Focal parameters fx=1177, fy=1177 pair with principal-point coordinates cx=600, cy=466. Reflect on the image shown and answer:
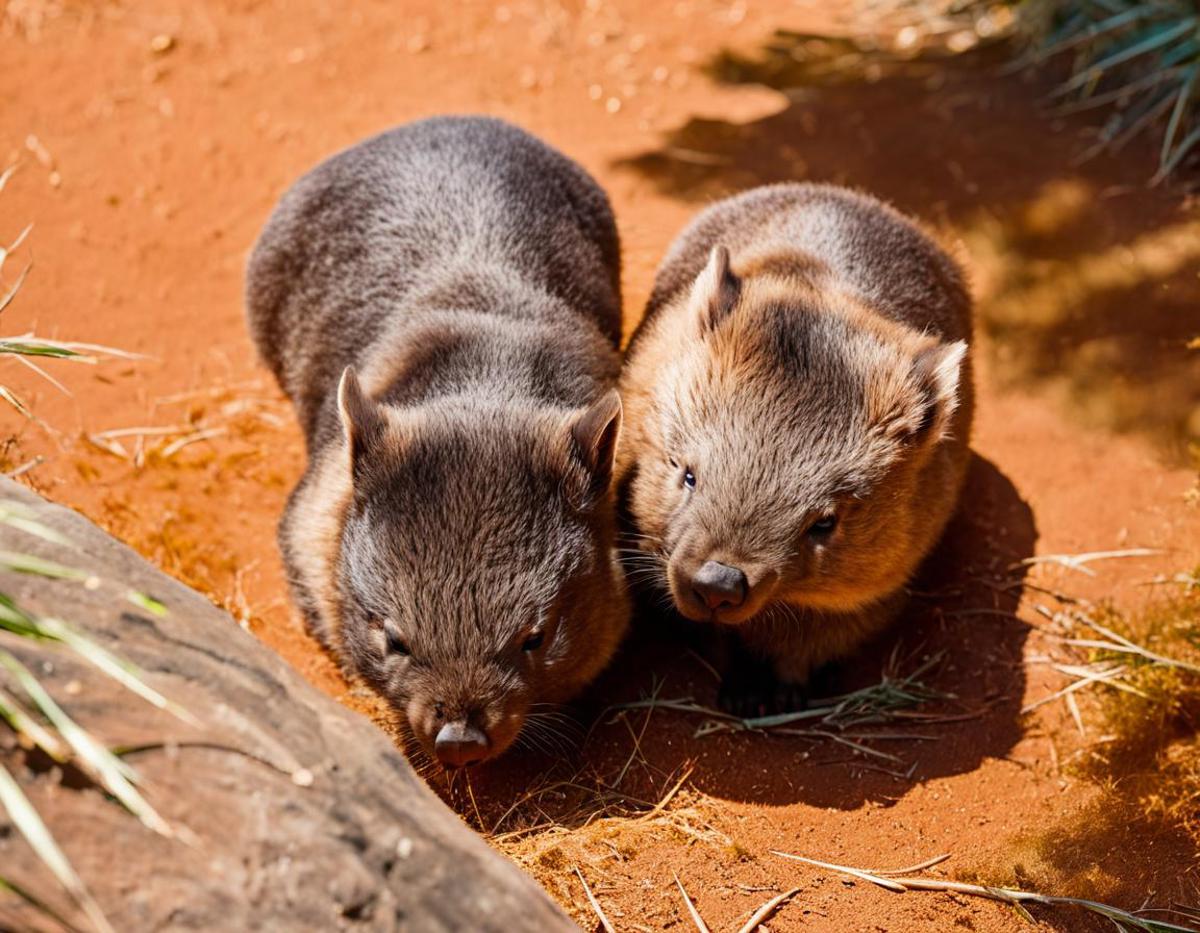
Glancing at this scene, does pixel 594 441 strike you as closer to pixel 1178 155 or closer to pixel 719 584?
pixel 719 584

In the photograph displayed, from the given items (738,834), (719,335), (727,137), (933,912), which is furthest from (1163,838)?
(727,137)

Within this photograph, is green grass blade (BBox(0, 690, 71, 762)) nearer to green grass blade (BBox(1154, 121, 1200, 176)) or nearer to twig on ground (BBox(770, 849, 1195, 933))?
twig on ground (BBox(770, 849, 1195, 933))

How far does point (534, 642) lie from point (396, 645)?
431 mm

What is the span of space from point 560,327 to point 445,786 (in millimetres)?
1873

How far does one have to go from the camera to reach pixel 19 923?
2.03 meters

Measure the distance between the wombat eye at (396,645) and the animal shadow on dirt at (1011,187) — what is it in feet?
12.5

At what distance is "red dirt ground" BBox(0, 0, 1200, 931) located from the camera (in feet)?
12.6

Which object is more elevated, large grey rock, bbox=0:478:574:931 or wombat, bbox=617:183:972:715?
large grey rock, bbox=0:478:574:931

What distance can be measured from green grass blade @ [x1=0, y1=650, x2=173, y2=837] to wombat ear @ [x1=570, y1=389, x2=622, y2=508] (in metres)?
1.97

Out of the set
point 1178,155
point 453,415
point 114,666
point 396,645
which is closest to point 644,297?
point 453,415

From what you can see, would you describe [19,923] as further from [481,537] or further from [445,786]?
[445,786]

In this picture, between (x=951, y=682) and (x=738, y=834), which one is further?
(x=951, y=682)

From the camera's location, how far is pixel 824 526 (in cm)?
414

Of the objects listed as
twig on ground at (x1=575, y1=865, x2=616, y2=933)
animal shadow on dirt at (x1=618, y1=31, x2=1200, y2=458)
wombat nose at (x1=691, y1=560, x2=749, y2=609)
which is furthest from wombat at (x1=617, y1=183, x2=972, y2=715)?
animal shadow on dirt at (x1=618, y1=31, x2=1200, y2=458)
